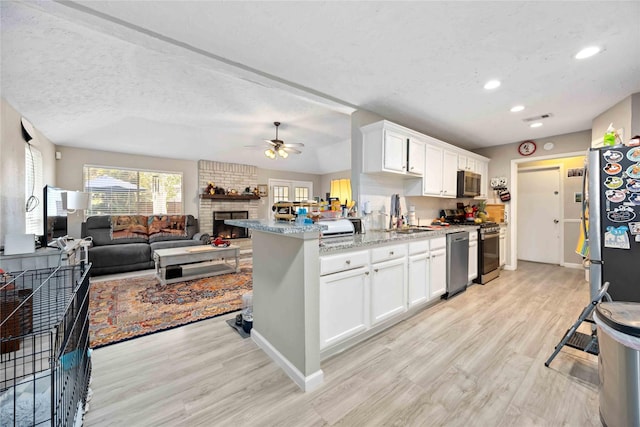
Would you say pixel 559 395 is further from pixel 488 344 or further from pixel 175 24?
pixel 175 24

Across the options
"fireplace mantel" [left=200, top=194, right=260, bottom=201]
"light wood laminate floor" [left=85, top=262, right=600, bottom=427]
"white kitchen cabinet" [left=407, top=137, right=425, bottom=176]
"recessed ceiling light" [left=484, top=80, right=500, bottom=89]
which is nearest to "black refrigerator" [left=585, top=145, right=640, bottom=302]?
"light wood laminate floor" [left=85, top=262, right=600, bottom=427]

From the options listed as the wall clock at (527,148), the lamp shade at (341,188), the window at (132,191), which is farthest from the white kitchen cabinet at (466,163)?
the window at (132,191)

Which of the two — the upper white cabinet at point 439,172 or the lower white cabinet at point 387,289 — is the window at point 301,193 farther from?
the lower white cabinet at point 387,289

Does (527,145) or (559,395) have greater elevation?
(527,145)

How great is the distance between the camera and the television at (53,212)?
8.94 feet

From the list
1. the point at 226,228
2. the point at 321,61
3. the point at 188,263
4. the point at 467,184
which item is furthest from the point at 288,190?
the point at 321,61

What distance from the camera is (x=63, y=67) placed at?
2670 mm

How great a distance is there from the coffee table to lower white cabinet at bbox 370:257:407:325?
3.04 metres

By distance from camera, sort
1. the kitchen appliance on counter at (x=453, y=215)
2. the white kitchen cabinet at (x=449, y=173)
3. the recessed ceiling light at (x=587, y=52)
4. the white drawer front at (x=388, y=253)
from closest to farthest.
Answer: the recessed ceiling light at (x=587, y=52), the white drawer front at (x=388, y=253), the white kitchen cabinet at (x=449, y=173), the kitchen appliance on counter at (x=453, y=215)

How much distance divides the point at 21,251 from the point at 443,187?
16.5 feet

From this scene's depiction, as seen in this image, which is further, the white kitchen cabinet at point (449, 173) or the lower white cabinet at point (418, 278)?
the white kitchen cabinet at point (449, 173)

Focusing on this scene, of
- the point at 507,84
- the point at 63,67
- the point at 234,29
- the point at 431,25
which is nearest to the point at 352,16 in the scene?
the point at 431,25

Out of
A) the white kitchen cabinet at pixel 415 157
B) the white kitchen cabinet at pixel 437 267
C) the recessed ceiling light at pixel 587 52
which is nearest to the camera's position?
the recessed ceiling light at pixel 587 52

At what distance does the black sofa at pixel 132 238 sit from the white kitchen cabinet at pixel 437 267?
441cm
